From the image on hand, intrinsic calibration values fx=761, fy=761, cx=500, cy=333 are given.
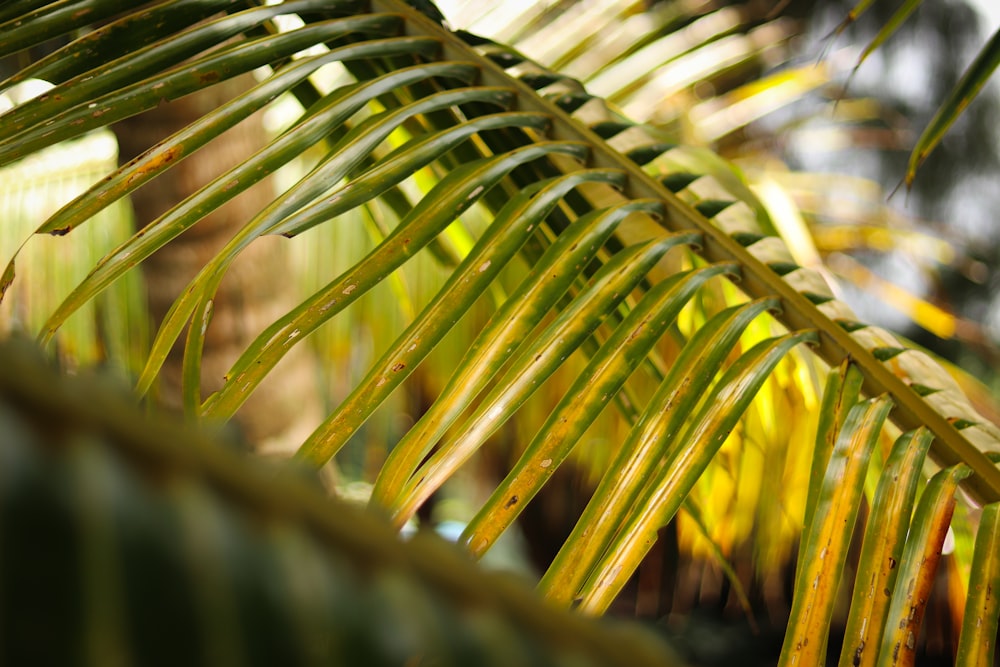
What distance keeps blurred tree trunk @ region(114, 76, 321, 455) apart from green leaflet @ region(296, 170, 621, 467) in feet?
2.01

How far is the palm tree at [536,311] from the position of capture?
36cm

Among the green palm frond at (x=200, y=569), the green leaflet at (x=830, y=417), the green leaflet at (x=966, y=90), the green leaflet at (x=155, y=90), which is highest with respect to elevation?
the green leaflet at (x=966, y=90)

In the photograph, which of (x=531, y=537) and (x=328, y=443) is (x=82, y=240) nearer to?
(x=328, y=443)

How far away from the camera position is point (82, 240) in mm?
1571

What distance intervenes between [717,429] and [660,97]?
132 centimetres

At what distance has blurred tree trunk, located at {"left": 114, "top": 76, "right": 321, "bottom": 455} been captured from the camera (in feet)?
2.99

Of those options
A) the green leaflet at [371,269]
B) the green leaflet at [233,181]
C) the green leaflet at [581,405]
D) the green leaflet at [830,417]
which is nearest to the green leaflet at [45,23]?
the green leaflet at [233,181]

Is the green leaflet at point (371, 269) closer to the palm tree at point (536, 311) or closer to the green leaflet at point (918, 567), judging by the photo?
the palm tree at point (536, 311)

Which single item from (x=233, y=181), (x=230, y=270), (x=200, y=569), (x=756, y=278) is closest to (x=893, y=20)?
(x=756, y=278)

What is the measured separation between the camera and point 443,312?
396 mm

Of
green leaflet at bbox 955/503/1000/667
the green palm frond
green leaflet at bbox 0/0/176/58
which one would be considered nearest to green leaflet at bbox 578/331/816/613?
green leaflet at bbox 955/503/1000/667

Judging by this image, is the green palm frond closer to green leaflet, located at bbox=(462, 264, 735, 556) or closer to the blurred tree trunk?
green leaflet, located at bbox=(462, 264, 735, 556)

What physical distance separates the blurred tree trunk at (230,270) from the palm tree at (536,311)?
1.46 feet

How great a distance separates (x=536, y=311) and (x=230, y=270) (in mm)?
659
